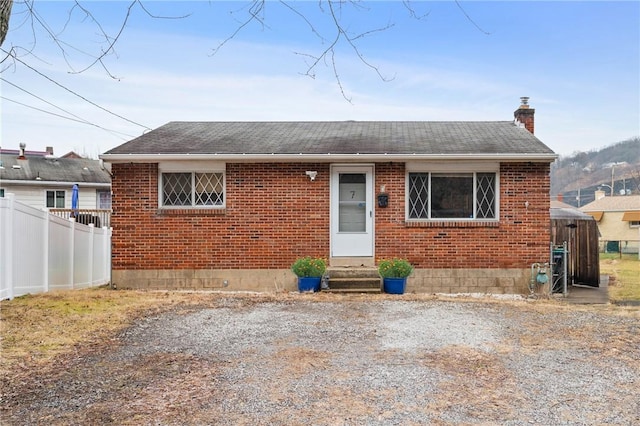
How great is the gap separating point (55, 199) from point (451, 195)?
2045 centimetres

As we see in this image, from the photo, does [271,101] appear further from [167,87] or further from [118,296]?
[118,296]

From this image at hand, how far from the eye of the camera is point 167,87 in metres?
15.1

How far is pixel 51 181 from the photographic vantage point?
24.2 meters

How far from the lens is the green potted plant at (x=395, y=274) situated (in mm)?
10109

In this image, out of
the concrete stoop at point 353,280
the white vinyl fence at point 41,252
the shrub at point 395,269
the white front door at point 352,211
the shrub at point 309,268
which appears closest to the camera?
the white vinyl fence at point 41,252

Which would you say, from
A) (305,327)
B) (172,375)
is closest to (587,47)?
(305,327)

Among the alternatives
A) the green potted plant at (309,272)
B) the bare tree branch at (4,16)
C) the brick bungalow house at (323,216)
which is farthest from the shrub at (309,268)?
the bare tree branch at (4,16)

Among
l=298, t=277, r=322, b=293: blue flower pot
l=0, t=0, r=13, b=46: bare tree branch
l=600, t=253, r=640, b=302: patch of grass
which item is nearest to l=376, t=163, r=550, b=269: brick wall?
l=298, t=277, r=322, b=293: blue flower pot

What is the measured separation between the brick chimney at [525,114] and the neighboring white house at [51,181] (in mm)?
17152

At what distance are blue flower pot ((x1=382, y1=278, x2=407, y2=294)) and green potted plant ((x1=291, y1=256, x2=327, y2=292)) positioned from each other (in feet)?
4.09

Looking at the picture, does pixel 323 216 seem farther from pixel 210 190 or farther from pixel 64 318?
pixel 64 318

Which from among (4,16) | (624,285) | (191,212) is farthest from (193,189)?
(624,285)

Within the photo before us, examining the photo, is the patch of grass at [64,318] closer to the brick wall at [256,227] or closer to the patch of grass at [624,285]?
the brick wall at [256,227]

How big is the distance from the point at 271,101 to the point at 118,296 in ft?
24.4
